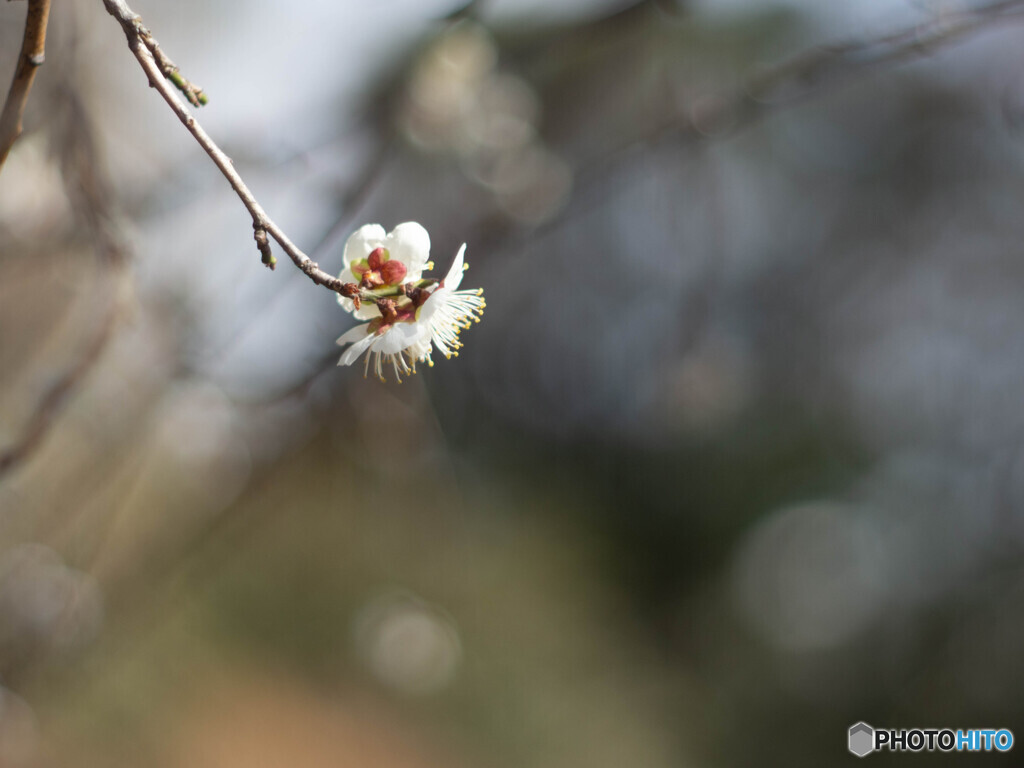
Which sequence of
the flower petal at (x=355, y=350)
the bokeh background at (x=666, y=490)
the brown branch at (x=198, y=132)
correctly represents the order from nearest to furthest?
the brown branch at (x=198, y=132)
the flower petal at (x=355, y=350)
the bokeh background at (x=666, y=490)

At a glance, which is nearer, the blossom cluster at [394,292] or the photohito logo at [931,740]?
the blossom cluster at [394,292]

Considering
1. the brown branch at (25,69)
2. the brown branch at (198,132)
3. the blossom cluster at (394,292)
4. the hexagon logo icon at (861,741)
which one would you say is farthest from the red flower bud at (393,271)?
the hexagon logo icon at (861,741)

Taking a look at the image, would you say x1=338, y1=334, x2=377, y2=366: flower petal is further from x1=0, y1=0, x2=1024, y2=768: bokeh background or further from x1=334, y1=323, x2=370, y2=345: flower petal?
x1=0, y1=0, x2=1024, y2=768: bokeh background

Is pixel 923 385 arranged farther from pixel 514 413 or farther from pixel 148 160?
pixel 148 160

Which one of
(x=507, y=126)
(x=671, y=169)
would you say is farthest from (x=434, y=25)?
(x=671, y=169)

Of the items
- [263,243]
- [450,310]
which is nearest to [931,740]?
[450,310]

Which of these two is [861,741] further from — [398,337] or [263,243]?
[263,243]

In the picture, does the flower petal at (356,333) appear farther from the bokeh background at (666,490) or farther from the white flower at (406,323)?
the bokeh background at (666,490)

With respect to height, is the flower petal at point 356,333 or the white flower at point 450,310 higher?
the white flower at point 450,310
